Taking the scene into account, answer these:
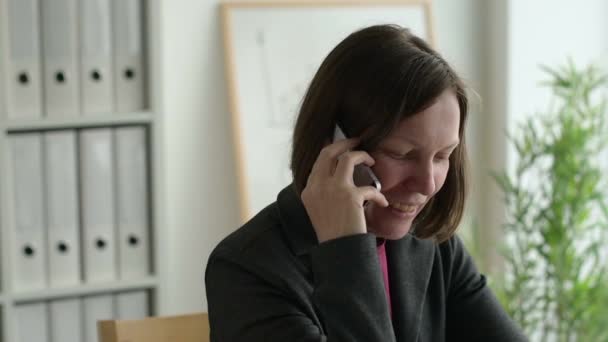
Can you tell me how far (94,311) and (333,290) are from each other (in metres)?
1.35

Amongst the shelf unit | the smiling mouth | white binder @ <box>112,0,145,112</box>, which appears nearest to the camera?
the smiling mouth

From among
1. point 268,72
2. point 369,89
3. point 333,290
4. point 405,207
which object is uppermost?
point 268,72

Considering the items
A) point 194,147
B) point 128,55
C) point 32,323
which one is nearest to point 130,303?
point 32,323

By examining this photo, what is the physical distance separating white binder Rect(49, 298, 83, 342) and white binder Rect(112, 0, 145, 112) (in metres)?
0.53

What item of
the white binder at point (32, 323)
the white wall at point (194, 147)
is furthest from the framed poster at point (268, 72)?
the white binder at point (32, 323)

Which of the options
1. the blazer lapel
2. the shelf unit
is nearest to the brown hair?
the blazer lapel

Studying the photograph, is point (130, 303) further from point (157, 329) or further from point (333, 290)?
point (333, 290)

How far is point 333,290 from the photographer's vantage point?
154cm

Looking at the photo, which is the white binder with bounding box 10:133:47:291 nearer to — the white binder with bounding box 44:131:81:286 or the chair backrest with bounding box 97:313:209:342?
the white binder with bounding box 44:131:81:286

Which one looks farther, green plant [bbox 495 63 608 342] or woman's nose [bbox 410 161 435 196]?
green plant [bbox 495 63 608 342]

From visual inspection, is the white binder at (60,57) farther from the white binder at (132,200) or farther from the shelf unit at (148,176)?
the white binder at (132,200)

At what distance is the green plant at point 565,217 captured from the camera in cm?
304

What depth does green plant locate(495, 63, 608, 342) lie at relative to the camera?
120 inches

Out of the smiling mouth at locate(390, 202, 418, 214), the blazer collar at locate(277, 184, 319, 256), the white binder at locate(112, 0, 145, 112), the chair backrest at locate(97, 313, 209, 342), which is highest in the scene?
the white binder at locate(112, 0, 145, 112)
